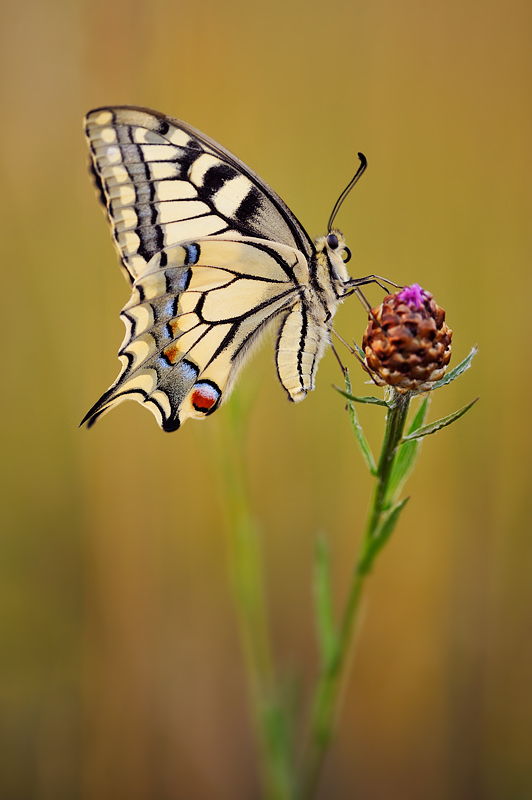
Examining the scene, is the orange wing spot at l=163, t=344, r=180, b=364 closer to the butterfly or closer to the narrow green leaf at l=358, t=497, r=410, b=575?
the butterfly

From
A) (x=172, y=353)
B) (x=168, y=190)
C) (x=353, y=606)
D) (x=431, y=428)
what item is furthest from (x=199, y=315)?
(x=353, y=606)

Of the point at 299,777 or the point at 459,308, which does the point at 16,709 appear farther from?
the point at 459,308

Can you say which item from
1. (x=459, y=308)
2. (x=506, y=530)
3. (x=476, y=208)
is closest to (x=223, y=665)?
(x=506, y=530)

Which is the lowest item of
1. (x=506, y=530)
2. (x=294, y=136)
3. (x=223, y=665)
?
(x=223, y=665)

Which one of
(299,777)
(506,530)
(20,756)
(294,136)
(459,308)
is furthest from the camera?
(294,136)

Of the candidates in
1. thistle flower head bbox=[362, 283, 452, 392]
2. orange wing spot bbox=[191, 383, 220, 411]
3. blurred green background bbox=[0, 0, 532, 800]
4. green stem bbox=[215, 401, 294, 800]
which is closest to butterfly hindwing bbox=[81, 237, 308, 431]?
orange wing spot bbox=[191, 383, 220, 411]

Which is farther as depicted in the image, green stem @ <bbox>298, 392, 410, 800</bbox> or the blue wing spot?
the blue wing spot

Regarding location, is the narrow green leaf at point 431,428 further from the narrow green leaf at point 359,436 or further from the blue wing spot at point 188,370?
the blue wing spot at point 188,370

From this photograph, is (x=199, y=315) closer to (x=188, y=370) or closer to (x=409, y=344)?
(x=188, y=370)
